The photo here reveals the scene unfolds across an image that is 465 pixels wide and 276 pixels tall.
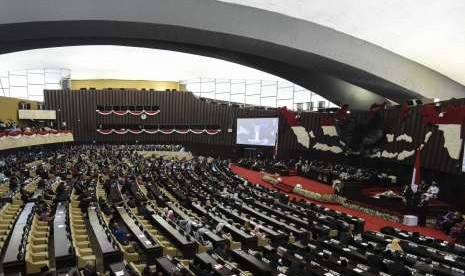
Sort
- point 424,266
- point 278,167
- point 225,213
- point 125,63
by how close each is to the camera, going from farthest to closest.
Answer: point 125,63
point 278,167
point 225,213
point 424,266

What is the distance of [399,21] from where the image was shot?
35.8 ft

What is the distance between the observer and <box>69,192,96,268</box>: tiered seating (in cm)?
815

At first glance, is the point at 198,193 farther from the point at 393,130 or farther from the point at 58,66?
the point at 58,66

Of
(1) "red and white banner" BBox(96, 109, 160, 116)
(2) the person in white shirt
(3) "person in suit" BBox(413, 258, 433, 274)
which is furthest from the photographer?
(1) "red and white banner" BBox(96, 109, 160, 116)

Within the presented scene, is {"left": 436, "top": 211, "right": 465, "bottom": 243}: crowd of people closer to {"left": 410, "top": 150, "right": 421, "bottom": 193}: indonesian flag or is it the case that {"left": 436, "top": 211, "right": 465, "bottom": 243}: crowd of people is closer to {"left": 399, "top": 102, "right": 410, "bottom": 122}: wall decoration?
{"left": 410, "top": 150, "right": 421, "bottom": 193}: indonesian flag

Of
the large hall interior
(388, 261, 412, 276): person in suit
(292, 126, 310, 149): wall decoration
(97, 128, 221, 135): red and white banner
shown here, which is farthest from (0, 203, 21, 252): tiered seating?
(97, 128, 221, 135): red and white banner

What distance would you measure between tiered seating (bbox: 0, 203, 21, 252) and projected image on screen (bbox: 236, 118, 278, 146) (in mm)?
18595

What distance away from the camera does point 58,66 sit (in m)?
32.1

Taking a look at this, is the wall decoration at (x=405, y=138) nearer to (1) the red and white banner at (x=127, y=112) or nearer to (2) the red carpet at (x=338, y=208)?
(2) the red carpet at (x=338, y=208)

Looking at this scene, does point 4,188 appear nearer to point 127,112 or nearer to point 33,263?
point 33,263

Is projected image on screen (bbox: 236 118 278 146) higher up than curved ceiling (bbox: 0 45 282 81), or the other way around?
curved ceiling (bbox: 0 45 282 81)

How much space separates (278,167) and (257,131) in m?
5.05

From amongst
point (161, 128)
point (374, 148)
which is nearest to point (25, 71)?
point (161, 128)

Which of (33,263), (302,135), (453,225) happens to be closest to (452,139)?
(453,225)
